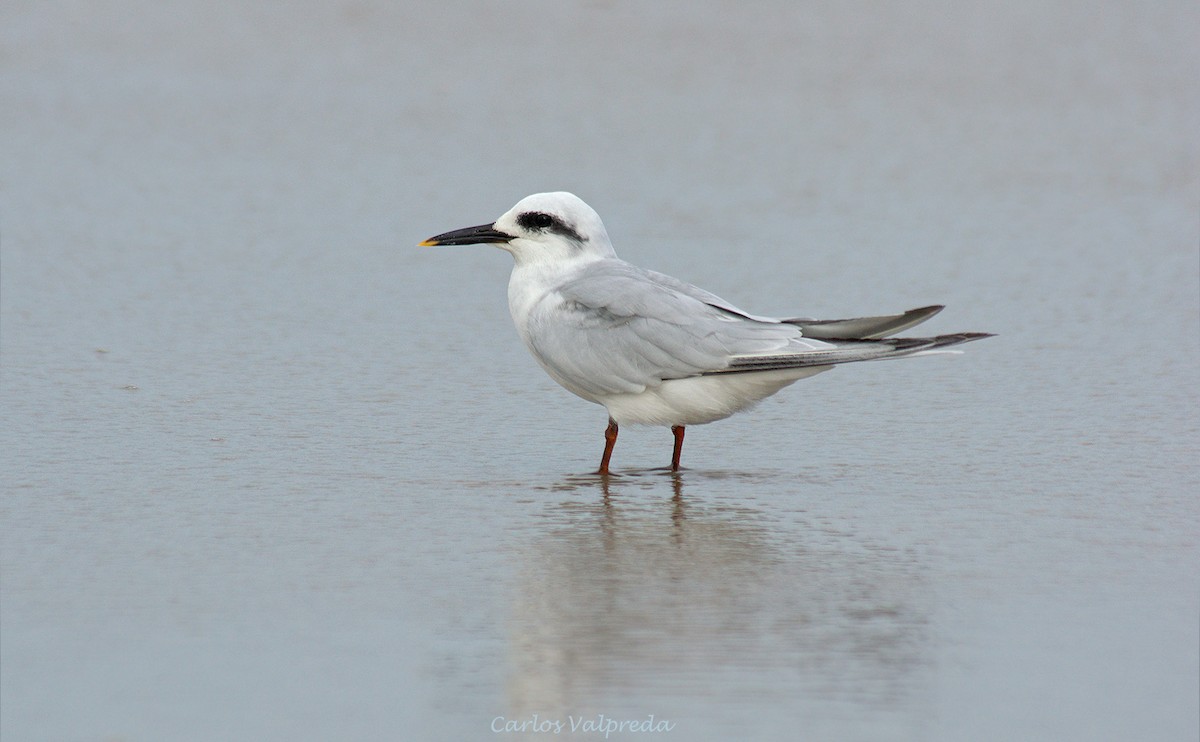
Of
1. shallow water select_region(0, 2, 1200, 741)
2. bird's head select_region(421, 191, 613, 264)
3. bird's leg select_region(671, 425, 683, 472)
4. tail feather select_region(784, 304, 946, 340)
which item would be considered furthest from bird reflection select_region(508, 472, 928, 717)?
bird's head select_region(421, 191, 613, 264)

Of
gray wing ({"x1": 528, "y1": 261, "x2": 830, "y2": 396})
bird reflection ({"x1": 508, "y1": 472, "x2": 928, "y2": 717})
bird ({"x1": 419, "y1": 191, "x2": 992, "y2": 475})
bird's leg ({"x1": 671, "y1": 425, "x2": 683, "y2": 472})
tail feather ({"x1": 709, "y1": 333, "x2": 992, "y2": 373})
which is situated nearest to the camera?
bird reflection ({"x1": 508, "y1": 472, "x2": 928, "y2": 717})

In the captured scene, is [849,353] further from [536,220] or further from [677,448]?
[536,220]

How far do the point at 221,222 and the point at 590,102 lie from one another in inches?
116

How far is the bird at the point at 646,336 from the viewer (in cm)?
476

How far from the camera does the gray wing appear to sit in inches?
193

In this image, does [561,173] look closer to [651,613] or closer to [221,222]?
[221,222]

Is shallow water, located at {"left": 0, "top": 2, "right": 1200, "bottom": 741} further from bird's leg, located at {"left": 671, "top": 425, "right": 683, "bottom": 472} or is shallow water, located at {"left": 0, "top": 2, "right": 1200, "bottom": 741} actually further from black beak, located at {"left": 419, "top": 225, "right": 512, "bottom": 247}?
black beak, located at {"left": 419, "top": 225, "right": 512, "bottom": 247}

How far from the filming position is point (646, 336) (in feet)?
16.5

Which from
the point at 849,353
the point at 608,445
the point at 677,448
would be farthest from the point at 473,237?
the point at 849,353

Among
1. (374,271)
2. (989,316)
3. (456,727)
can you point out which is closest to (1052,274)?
(989,316)

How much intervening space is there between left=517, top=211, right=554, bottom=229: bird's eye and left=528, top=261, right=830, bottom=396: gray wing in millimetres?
264

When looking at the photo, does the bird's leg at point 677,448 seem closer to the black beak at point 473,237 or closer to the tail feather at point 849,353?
the tail feather at point 849,353

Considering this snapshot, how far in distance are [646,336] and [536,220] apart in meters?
0.68

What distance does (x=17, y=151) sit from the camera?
8.81 meters
